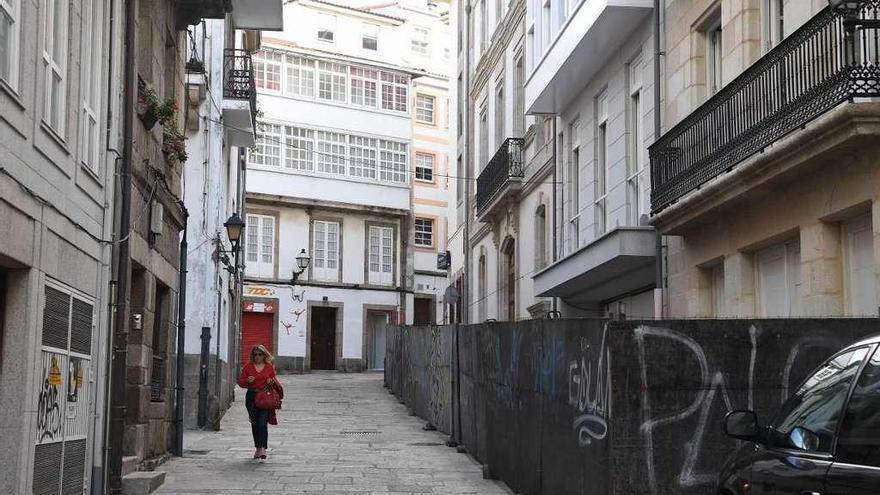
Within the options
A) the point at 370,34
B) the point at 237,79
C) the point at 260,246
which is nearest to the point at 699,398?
the point at 237,79

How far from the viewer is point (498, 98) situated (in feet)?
Answer: 109

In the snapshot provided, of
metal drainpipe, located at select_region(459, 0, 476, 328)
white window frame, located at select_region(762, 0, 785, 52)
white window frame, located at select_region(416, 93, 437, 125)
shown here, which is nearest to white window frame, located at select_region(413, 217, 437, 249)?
white window frame, located at select_region(416, 93, 437, 125)

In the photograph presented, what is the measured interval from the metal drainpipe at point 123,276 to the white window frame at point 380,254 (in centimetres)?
3426

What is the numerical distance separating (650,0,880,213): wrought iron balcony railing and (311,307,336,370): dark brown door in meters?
30.4

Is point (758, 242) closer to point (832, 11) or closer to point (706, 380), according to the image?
point (832, 11)

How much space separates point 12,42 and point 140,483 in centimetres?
570

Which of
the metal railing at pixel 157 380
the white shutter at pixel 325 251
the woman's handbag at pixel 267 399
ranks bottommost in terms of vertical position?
the woman's handbag at pixel 267 399

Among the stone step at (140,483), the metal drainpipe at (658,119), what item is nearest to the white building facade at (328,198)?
the metal drainpipe at (658,119)

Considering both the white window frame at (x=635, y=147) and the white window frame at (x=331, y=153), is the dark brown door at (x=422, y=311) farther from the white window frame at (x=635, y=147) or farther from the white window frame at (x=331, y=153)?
the white window frame at (x=635, y=147)

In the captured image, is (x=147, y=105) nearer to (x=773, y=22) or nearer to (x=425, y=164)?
(x=773, y=22)

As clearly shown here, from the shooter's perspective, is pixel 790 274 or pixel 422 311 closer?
pixel 790 274

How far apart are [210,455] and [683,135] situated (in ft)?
26.2

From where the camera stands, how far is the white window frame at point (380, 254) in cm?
4731

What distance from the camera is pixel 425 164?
53688mm
